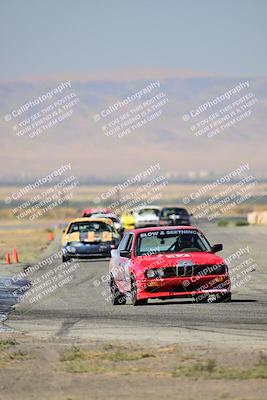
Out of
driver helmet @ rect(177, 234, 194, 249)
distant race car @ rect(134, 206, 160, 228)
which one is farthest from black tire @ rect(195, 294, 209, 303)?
distant race car @ rect(134, 206, 160, 228)

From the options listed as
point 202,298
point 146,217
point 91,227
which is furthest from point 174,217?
point 202,298

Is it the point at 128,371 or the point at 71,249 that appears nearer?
the point at 128,371

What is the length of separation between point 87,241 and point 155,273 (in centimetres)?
1677

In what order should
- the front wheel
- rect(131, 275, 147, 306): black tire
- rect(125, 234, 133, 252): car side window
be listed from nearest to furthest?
rect(131, 275, 147, 306): black tire → rect(125, 234, 133, 252): car side window → the front wheel

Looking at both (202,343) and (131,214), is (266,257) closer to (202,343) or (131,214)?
(202,343)

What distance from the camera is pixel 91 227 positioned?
123 ft

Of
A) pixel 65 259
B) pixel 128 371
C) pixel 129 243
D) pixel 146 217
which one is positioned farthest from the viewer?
pixel 146 217

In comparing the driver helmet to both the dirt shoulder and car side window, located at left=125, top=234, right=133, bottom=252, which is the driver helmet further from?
the dirt shoulder

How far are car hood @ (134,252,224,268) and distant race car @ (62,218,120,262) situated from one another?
633 inches

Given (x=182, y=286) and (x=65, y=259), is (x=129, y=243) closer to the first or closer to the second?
(x=182, y=286)

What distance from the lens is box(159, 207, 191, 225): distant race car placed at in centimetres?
6612

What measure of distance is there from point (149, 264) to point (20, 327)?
331 cm

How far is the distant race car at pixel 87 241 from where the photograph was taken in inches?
1430

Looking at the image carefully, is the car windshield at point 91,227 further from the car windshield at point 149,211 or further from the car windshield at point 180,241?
the car windshield at point 149,211
